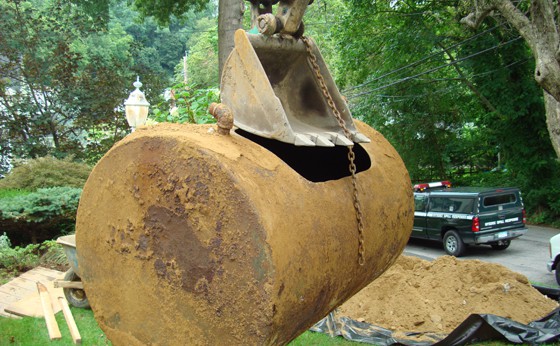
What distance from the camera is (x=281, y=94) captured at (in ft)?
10.1

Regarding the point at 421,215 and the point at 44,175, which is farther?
the point at 421,215

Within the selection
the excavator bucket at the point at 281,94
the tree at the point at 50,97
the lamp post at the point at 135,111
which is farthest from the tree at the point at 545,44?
the tree at the point at 50,97

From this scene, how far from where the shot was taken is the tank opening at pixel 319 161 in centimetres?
328

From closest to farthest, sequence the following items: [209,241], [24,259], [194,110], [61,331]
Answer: [209,241] → [61,331] → [194,110] → [24,259]

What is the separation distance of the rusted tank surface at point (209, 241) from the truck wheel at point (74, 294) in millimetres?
5165

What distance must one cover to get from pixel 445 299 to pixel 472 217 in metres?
4.66

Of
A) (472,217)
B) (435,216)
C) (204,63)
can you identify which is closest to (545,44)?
(472,217)

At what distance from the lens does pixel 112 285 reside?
257 cm

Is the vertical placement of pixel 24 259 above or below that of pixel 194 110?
below

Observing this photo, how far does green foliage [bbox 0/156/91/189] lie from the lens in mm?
12688

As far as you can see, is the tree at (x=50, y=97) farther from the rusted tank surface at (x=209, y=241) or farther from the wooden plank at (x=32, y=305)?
the rusted tank surface at (x=209, y=241)

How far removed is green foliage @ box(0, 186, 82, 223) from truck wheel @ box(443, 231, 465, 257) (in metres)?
8.47

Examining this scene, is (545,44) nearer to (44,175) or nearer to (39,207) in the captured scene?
(39,207)

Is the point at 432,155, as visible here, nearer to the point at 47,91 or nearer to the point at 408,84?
the point at 408,84
